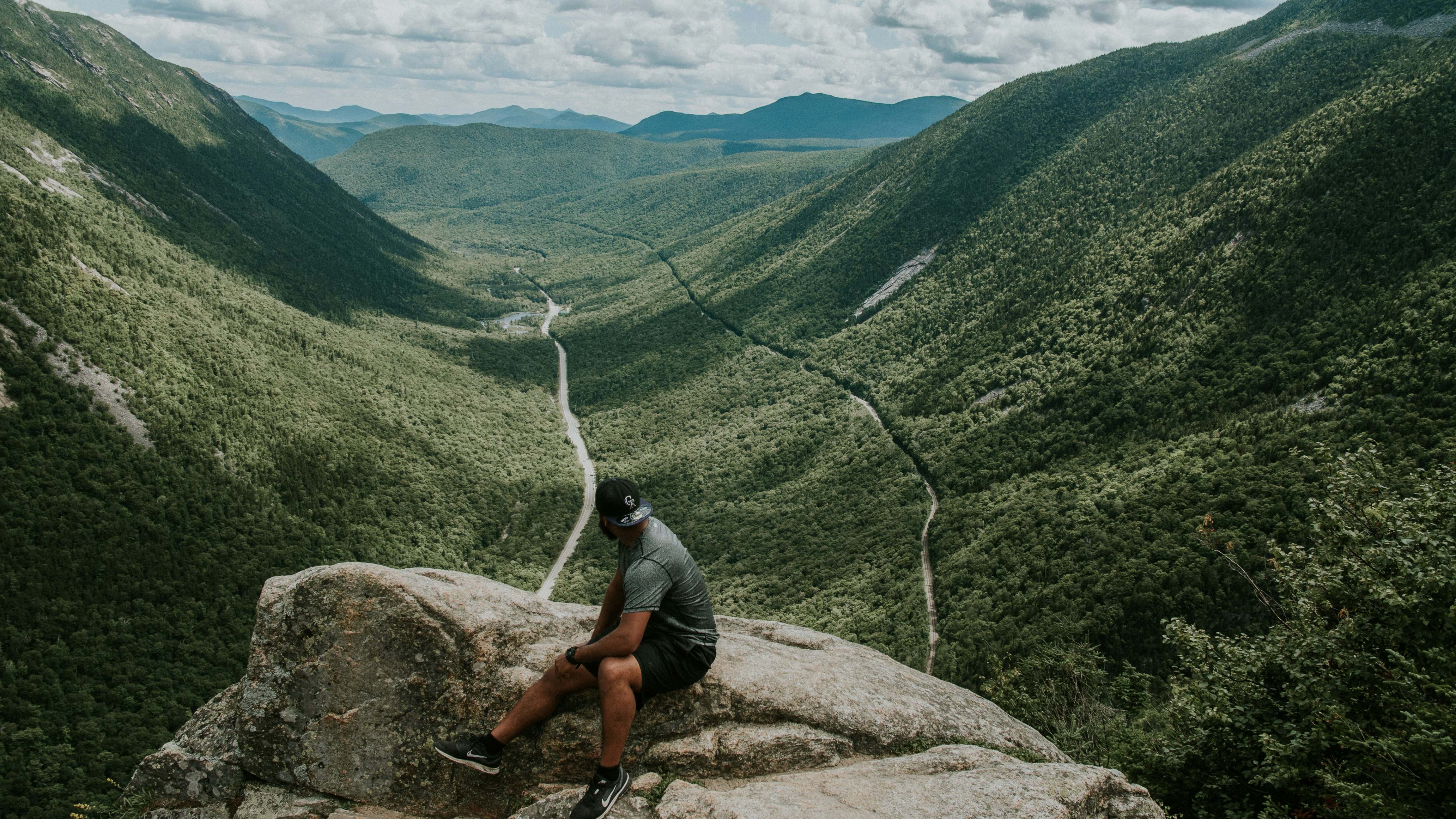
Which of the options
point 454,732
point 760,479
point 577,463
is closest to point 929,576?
point 760,479

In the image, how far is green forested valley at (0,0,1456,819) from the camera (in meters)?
17.3

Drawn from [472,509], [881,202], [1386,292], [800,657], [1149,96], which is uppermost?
[1149,96]

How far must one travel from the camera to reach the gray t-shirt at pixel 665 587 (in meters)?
11.1

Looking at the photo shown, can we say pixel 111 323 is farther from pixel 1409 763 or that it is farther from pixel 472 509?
pixel 1409 763

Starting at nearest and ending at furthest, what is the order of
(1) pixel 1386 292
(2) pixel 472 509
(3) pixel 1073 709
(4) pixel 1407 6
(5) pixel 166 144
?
(3) pixel 1073 709 < (1) pixel 1386 292 < (2) pixel 472 509 < (4) pixel 1407 6 < (5) pixel 166 144

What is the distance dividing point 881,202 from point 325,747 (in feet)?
617

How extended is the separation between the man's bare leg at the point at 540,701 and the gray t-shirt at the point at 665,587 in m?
0.96

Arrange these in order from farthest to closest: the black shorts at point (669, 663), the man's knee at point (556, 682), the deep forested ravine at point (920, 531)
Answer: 1. the deep forested ravine at point (920, 531)
2. the black shorts at point (669, 663)
3. the man's knee at point (556, 682)

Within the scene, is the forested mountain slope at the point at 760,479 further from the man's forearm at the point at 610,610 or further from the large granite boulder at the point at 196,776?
the large granite boulder at the point at 196,776

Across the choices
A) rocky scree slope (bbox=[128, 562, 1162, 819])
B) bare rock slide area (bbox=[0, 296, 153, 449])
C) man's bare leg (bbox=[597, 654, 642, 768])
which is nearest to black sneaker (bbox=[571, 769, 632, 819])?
man's bare leg (bbox=[597, 654, 642, 768])

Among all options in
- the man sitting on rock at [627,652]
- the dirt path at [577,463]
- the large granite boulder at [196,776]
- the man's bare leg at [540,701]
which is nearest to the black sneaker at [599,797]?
the man sitting on rock at [627,652]

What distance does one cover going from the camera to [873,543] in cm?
7731

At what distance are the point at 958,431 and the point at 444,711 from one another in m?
89.0

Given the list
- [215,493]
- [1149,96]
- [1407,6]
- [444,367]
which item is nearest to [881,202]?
[1149,96]
